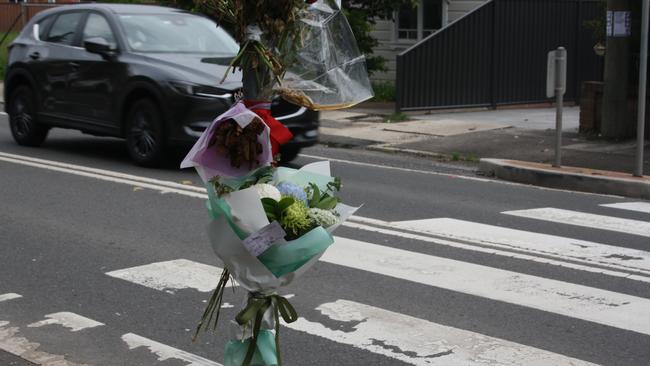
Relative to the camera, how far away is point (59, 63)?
1309 centimetres

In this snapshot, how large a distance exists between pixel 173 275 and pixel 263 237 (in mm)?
3466

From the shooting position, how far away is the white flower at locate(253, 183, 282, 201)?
3.94 m

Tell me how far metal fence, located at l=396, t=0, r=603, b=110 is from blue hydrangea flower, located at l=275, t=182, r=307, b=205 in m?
14.3

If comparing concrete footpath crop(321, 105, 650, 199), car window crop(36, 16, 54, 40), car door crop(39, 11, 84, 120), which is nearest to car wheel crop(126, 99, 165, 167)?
car door crop(39, 11, 84, 120)

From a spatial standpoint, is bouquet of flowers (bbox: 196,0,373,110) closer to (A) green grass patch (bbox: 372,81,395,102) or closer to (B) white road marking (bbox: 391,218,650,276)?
(B) white road marking (bbox: 391,218,650,276)

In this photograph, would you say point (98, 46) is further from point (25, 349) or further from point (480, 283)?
point (25, 349)

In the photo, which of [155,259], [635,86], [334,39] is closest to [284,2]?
[334,39]

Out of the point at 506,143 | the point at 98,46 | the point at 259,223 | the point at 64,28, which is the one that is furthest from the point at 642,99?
the point at 259,223

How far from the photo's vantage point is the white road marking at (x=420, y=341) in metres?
5.48

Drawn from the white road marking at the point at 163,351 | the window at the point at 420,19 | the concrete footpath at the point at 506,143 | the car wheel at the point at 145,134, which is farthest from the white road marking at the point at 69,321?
the window at the point at 420,19

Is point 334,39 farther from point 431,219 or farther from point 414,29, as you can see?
point 414,29

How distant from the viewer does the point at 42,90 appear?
1341 centimetres

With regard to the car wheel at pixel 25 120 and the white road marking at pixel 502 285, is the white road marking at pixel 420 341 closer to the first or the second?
the white road marking at pixel 502 285

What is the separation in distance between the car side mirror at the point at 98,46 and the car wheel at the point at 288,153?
94.0 inches
